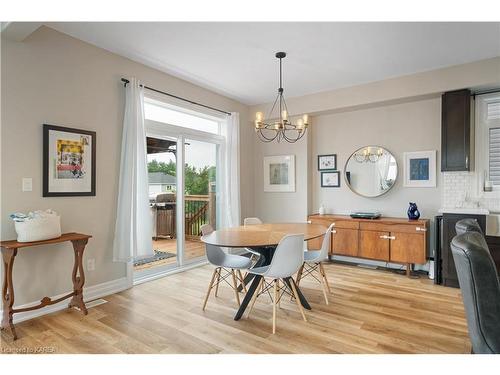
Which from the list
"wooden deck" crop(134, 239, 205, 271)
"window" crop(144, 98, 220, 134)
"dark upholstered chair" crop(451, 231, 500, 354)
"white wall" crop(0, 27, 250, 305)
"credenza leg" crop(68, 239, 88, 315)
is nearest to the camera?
"dark upholstered chair" crop(451, 231, 500, 354)

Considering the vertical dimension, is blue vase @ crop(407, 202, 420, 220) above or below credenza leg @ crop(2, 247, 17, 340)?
above

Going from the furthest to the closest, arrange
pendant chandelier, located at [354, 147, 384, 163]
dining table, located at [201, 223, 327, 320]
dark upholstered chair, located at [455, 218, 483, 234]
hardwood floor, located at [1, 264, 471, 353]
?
pendant chandelier, located at [354, 147, 384, 163], dining table, located at [201, 223, 327, 320], hardwood floor, located at [1, 264, 471, 353], dark upholstered chair, located at [455, 218, 483, 234]

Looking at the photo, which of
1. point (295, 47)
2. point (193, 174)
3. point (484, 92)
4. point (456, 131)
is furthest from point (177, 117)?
point (484, 92)

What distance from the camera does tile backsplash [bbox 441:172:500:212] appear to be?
12.6ft

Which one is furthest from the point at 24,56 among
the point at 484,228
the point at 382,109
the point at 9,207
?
the point at 484,228

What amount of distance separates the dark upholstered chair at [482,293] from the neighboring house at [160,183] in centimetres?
368

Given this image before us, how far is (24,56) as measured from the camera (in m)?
2.79

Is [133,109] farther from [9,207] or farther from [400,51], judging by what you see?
[400,51]

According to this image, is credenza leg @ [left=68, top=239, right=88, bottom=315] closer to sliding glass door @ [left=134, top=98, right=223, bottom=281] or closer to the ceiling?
sliding glass door @ [left=134, top=98, right=223, bottom=281]

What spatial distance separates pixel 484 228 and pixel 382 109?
→ 2148mm

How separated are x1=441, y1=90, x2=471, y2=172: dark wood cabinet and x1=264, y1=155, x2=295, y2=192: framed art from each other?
7.45 feet

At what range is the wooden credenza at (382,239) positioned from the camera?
399cm

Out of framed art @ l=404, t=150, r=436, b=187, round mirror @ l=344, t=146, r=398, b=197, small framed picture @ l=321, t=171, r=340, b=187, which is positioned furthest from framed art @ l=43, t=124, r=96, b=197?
framed art @ l=404, t=150, r=436, b=187

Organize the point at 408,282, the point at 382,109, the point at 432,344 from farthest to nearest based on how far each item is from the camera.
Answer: the point at 382,109 < the point at 408,282 < the point at 432,344
